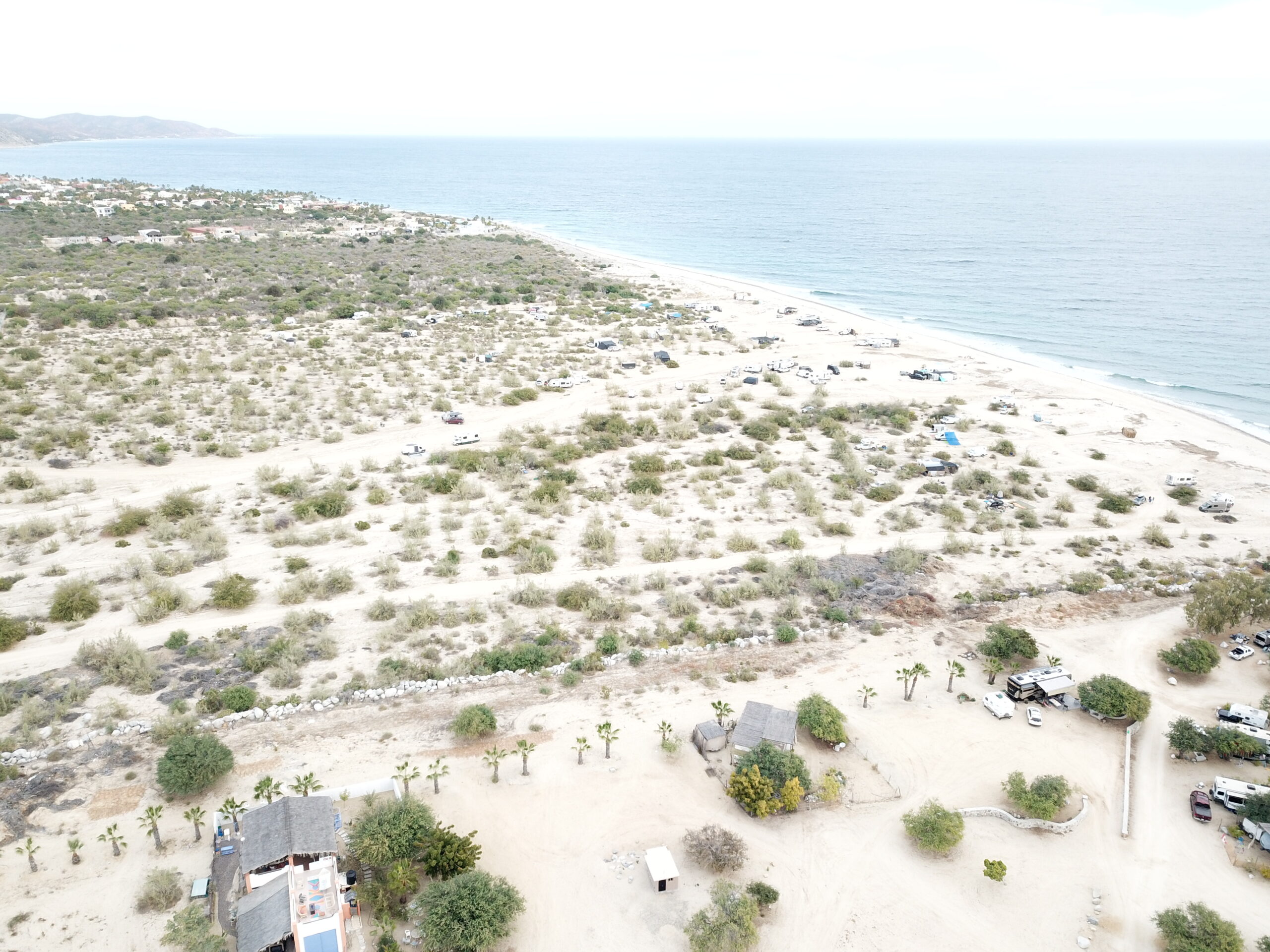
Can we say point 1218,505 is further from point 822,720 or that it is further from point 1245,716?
point 822,720

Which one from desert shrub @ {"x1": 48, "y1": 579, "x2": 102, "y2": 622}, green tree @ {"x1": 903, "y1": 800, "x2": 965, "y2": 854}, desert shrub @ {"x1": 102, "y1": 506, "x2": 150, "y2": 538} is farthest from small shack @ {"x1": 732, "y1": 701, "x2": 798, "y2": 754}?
desert shrub @ {"x1": 102, "y1": 506, "x2": 150, "y2": 538}

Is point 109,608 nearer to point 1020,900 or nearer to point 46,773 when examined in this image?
point 46,773

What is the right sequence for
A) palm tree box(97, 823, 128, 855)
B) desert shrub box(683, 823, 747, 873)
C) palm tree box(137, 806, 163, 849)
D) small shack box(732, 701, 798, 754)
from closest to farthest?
1. palm tree box(97, 823, 128, 855)
2. palm tree box(137, 806, 163, 849)
3. desert shrub box(683, 823, 747, 873)
4. small shack box(732, 701, 798, 754)

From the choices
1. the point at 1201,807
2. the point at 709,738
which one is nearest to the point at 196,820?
the point at 709,738

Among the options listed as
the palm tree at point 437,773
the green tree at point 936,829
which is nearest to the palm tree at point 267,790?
the palm tree at point 437,773

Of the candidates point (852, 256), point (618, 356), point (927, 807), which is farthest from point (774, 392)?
point (852, 256)

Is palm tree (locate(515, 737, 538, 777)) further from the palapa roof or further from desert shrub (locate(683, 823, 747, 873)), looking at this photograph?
the palapa roof
